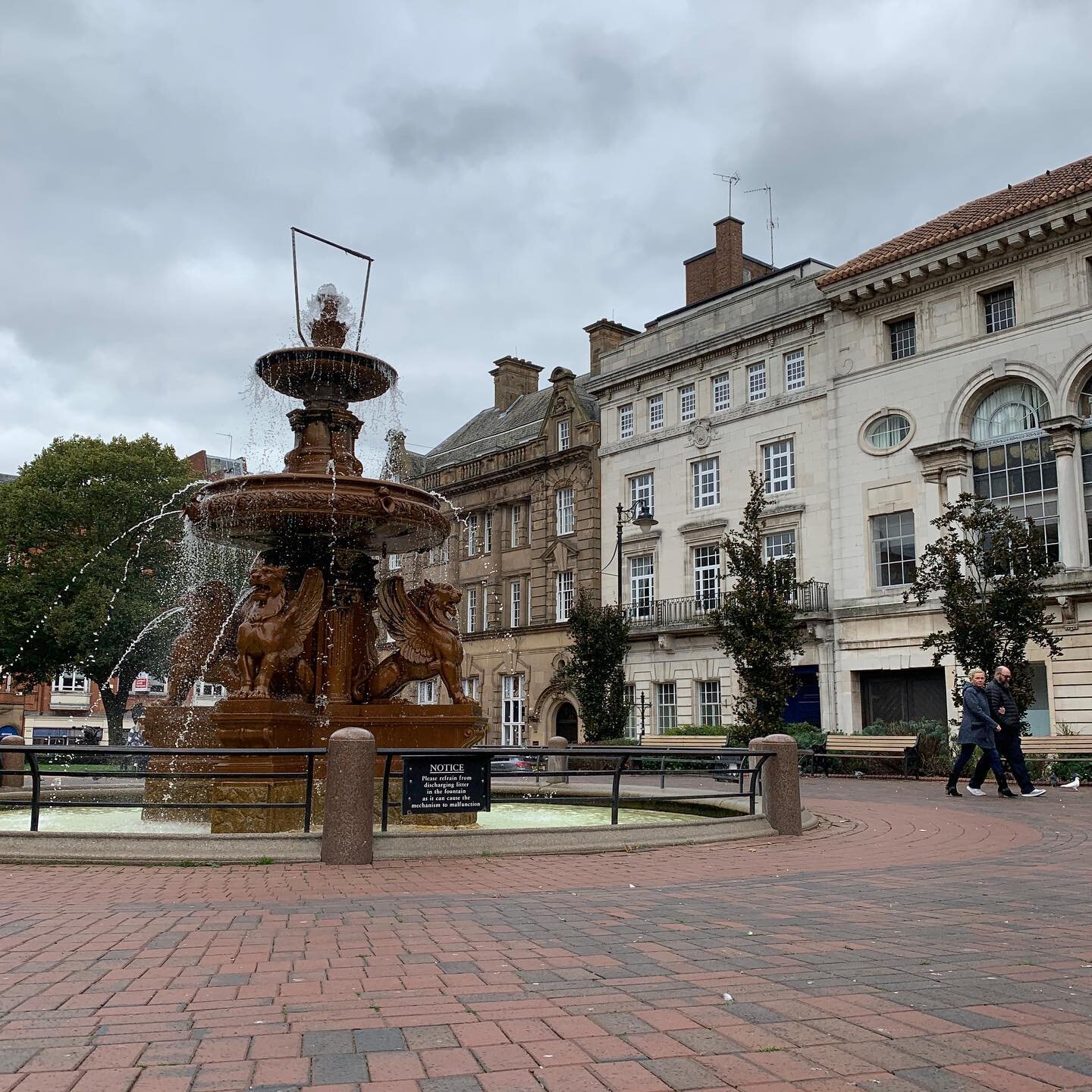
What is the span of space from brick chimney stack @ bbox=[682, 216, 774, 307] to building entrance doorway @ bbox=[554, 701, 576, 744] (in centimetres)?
1670

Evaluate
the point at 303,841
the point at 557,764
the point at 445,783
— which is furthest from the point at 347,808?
the point at 557,764

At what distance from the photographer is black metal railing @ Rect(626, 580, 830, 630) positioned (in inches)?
1363

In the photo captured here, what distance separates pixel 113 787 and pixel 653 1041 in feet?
45.7

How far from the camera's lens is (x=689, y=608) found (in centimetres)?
3909

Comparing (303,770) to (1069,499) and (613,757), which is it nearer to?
(613,757)

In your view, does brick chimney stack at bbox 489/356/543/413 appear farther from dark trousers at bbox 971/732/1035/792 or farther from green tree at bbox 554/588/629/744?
dark trousers at bbox 971/732/1035/792

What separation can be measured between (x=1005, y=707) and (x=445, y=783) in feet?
33.5

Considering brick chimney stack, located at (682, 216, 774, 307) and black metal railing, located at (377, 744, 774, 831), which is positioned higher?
brick chimney stack, located at (682, 216, 774, 307)

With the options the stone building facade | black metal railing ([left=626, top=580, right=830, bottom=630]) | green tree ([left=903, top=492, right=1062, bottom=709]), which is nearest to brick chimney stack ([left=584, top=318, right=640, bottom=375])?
the stone building facade

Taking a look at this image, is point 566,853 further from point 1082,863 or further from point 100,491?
point 100,491

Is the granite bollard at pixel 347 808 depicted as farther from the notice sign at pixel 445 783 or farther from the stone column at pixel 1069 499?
the stone column at pixel 1069 499

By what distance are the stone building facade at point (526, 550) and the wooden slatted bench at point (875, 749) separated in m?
15.3

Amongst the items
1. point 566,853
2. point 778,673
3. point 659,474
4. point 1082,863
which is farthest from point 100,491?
point 1082,863

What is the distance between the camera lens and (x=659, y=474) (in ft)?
135
